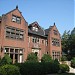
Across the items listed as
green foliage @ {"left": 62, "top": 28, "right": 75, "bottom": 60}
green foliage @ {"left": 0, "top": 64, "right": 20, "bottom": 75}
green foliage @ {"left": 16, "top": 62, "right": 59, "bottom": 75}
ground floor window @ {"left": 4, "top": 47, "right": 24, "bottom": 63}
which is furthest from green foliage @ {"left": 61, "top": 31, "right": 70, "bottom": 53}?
green foliage @ {"left": 0, "top": 64, "right": 20, "bottom": 75}

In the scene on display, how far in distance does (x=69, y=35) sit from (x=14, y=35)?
36.6m

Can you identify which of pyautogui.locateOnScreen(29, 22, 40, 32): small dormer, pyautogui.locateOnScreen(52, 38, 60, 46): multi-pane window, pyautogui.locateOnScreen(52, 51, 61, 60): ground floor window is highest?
pyautogui.locateOnScreen(29, 22, 40, 32): small dormer

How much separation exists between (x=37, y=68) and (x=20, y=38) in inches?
532

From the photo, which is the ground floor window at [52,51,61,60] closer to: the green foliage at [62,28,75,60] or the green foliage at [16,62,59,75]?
the green foliage at [62,28,75,60]

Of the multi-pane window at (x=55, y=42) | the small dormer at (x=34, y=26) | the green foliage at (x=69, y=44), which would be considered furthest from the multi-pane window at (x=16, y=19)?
the green foliage at (x=69, y=44)

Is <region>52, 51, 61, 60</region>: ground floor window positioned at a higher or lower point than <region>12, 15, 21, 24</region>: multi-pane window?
lower

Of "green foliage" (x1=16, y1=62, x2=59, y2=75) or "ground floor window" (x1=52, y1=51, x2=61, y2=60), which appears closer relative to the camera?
"green foliage" (x1=16, y1=62, x2=59, y2=75)

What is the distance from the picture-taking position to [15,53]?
121 feet

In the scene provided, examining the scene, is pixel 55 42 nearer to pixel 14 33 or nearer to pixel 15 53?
pixel 15 53

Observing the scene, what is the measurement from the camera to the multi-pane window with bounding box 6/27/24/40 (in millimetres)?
35494

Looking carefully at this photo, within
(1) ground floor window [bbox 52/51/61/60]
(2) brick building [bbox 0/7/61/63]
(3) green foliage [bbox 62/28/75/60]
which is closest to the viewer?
(2) brick building [bbox 0/7/61/63]

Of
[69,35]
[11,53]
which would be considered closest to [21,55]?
[11,53]

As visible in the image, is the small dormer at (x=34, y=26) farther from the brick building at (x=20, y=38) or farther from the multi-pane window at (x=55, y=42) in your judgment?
the multi-pane window at (x=55, y=42)

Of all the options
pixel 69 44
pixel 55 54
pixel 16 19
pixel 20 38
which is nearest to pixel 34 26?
pixel 20 38
